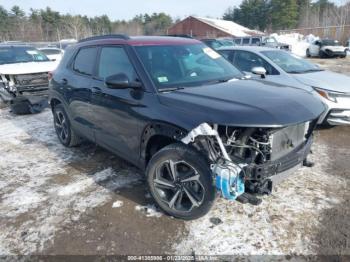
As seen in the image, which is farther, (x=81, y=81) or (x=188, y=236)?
(x=81, y=81)

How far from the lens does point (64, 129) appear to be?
537 centimetres

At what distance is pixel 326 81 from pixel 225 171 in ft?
14.2

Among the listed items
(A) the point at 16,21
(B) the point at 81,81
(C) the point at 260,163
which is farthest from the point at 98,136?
(A) the point at 16,21

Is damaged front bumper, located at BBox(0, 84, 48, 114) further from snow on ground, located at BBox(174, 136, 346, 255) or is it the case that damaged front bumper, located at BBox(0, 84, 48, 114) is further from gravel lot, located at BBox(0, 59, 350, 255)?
snow on ground, located at BBox(174, 136, 346, 255)

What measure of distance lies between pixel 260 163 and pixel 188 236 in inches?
40.5

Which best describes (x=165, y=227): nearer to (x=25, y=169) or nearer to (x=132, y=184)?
(x=132, y=184)

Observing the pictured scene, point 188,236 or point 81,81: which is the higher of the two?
point 81,81

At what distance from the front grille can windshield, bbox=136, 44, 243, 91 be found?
1.06m

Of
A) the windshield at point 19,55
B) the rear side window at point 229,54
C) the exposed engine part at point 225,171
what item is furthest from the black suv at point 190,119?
the windshield at point 19,55

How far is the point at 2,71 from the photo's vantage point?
796cm

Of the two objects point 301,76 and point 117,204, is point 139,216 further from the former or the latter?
point 301,76

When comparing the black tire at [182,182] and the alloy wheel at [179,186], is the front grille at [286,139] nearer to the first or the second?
the black tire at [182,182]

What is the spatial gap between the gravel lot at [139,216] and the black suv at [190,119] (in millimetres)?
328

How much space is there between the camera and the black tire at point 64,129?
17.0ft
